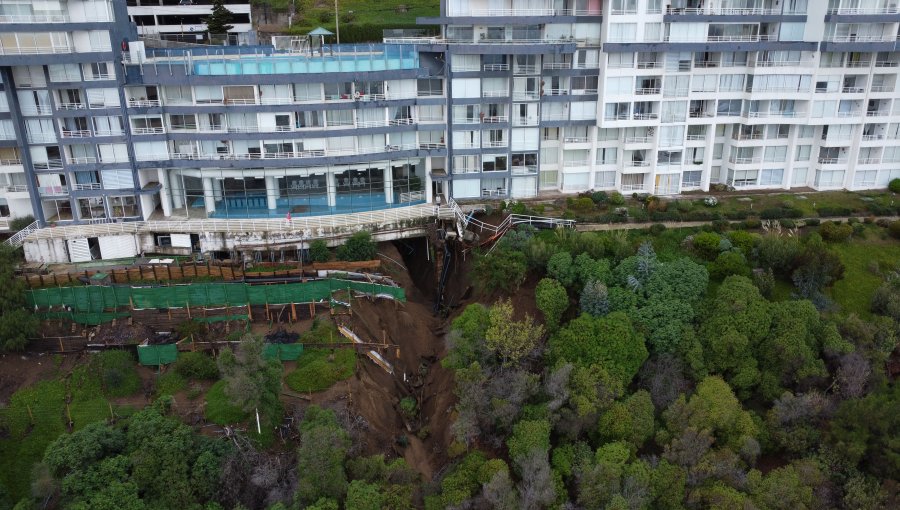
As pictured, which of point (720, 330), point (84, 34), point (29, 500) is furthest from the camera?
point (84, 34)

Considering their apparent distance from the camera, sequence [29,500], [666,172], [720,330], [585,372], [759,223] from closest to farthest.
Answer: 1. [29,500]
2. [585,372]
3. [720,330]
4. [759,223]
5. [666,172]

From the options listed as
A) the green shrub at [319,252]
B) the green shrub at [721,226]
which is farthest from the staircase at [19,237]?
the green shrub at [721,226]

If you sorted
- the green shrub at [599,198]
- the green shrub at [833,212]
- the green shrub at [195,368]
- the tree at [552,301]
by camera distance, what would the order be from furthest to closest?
the green shrub at [599,198] → the green shrub at [833,212] → the tree at [552,301] → the green shrub at [195,368]

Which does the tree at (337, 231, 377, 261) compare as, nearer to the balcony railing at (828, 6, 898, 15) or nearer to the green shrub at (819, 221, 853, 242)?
the green shrub at (819, 221, 853, 242)

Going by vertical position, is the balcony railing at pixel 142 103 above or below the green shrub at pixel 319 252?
above

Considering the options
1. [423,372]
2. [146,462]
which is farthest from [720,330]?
[146,462]

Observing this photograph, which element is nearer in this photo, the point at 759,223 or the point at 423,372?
the point at 423,372

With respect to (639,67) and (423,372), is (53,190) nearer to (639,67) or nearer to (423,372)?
(423,372)

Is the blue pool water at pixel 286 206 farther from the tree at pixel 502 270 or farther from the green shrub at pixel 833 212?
the green shrub at pixel 833 212
